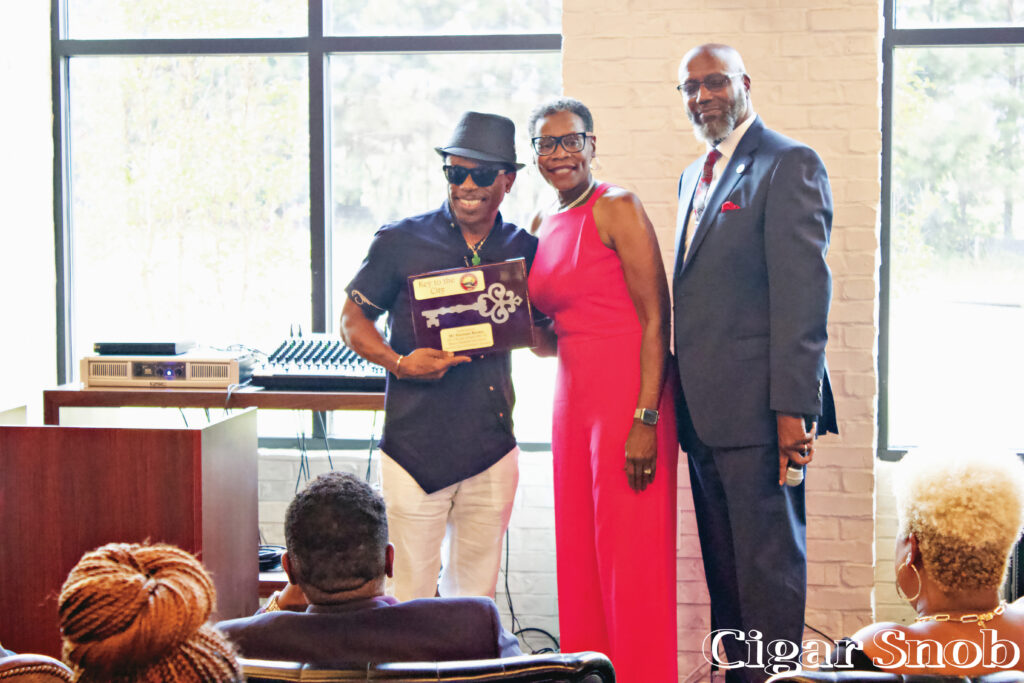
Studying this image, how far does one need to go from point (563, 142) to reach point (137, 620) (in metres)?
1.74

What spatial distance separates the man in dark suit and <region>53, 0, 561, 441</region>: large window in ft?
4.39

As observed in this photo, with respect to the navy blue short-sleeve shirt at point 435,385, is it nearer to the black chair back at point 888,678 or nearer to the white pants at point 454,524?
the white pants at point 454,524

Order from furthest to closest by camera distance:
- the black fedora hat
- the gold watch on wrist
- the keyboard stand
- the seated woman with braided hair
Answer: the keyboard stand
the black fedora hat
the gold watch on wrist
the seated woman with braided hair

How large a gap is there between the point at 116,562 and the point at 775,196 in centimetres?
173

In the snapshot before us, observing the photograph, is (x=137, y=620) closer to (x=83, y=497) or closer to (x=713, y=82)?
(x=83, y=497)

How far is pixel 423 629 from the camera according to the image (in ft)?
4.35

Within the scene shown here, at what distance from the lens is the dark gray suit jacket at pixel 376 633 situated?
50.9 inches

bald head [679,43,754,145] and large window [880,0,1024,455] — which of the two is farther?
large window [880,0,1024,455]

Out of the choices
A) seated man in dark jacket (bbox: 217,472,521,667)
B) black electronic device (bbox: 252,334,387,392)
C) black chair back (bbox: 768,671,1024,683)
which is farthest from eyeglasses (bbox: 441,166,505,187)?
black chair back (bbox: 768,671,1024,683)

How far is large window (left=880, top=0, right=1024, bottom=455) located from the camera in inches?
132

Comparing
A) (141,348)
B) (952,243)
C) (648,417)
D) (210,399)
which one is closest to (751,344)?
(648,417)

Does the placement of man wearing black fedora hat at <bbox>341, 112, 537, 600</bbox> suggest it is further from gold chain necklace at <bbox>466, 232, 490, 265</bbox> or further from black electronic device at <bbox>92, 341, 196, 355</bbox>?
black electronic device at <bbox>92, 341, 196, 355</bbox>

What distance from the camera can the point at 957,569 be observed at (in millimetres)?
1442

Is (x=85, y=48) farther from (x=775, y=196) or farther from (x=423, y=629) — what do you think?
(x=423, y=629)
